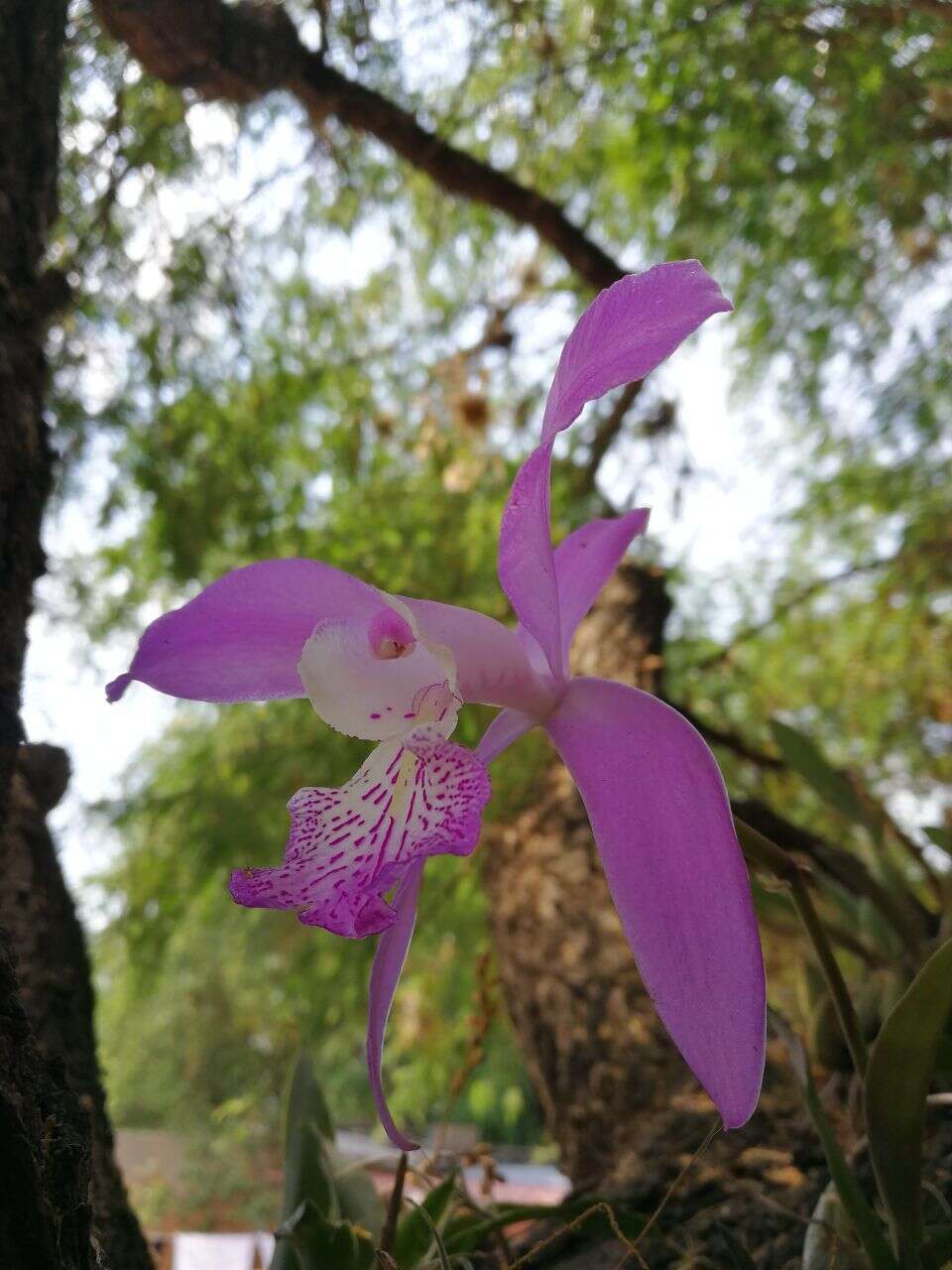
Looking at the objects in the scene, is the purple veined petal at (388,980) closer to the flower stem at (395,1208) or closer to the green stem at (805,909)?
the flower stem at (395,1208)

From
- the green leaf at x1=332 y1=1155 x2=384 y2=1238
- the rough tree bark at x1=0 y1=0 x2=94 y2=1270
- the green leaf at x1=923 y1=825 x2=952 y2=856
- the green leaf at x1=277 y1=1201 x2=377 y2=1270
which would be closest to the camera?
the rough tree bark at x1=0 y1=0 x2=94 y2=1270

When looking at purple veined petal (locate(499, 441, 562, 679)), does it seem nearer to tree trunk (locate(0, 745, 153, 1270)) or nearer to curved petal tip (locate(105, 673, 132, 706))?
curved petal tip (locate(105, 673, 132, 706))

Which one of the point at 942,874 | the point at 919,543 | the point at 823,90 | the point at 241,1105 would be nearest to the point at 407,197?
the point at 823,90

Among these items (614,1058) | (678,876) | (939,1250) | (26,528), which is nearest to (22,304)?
(26,528)

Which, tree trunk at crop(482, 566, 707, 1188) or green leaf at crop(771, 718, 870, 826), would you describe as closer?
green leaf at crop(771, 718, 870, 826)

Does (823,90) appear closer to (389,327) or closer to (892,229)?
(892,229)

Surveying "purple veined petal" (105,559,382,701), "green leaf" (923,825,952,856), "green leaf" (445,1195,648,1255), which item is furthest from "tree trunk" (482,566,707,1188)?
"purple veined petal" (105,559,382,701)
